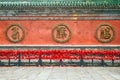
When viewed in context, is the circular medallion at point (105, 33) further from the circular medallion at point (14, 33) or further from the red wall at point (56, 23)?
the circular medallion at point (14, 33)

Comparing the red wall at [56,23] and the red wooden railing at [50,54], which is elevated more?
the red wall at [56,23]

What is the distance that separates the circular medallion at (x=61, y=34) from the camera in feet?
74.1

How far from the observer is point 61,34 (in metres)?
22.7

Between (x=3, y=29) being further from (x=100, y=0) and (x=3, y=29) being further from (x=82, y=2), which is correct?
(x=100, y=0)

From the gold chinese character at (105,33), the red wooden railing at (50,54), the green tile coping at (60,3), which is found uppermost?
the green tile coping at (60,3)

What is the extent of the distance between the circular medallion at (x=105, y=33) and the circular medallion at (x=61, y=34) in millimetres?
2254

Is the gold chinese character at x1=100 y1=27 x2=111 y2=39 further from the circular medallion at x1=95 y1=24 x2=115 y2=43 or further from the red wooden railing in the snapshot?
the red wooden railing

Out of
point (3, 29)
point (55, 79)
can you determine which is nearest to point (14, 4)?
point (3, 29)

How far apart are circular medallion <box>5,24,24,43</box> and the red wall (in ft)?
0.81

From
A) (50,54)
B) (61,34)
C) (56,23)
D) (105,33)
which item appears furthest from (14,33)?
(105,33)

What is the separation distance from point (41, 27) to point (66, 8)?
96.6 inches

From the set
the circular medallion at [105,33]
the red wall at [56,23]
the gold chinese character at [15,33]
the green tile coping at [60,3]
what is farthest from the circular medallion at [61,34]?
the gold chinese character at [15,33]

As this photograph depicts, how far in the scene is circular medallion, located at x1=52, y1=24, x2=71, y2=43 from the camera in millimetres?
22584

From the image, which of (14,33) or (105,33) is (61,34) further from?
(14,33)
